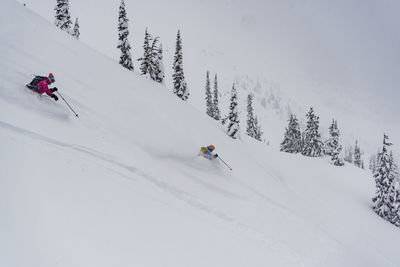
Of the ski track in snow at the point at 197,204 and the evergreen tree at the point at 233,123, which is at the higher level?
the evergreen tree at the point at 233,123

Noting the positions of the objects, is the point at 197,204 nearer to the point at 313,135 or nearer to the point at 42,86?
the point at 42,86

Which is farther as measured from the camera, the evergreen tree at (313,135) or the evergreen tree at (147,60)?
the evergreen tree at (313,135)

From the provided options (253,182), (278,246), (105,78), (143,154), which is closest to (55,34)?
(105,78)

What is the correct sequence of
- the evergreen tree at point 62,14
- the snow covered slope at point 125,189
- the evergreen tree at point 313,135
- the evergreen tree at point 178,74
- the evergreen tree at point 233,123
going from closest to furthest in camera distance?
the snow covered slope at point 125,189, the evergreen tree at point 233,123, the evergreen tree at point 62,14, the evergreen tree at point 178,74, the evergreen tree at point 313,135

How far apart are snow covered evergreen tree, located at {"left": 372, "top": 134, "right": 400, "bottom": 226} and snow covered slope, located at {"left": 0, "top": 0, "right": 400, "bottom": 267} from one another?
967 centimetres

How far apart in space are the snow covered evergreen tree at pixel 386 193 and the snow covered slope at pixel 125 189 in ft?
31.7

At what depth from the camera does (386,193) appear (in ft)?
100

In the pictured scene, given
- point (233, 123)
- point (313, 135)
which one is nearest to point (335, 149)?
point (313, 135)

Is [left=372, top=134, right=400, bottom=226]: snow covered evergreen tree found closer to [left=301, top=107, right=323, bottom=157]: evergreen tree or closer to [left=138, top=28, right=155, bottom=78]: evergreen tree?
[left=301, top=107, right=323, bottom=157]: evergreen tree

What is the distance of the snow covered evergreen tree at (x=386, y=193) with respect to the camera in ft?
99.3

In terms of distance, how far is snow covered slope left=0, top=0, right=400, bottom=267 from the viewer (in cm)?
506

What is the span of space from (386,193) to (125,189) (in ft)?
122

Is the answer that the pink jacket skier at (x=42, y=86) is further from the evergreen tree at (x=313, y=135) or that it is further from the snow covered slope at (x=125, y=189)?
the evergreen tree at (x=313, y=135)

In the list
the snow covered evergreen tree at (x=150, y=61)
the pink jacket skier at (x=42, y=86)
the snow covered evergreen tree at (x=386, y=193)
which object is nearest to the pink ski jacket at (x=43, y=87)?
the pink jacket skier at (x=42, y=86)
